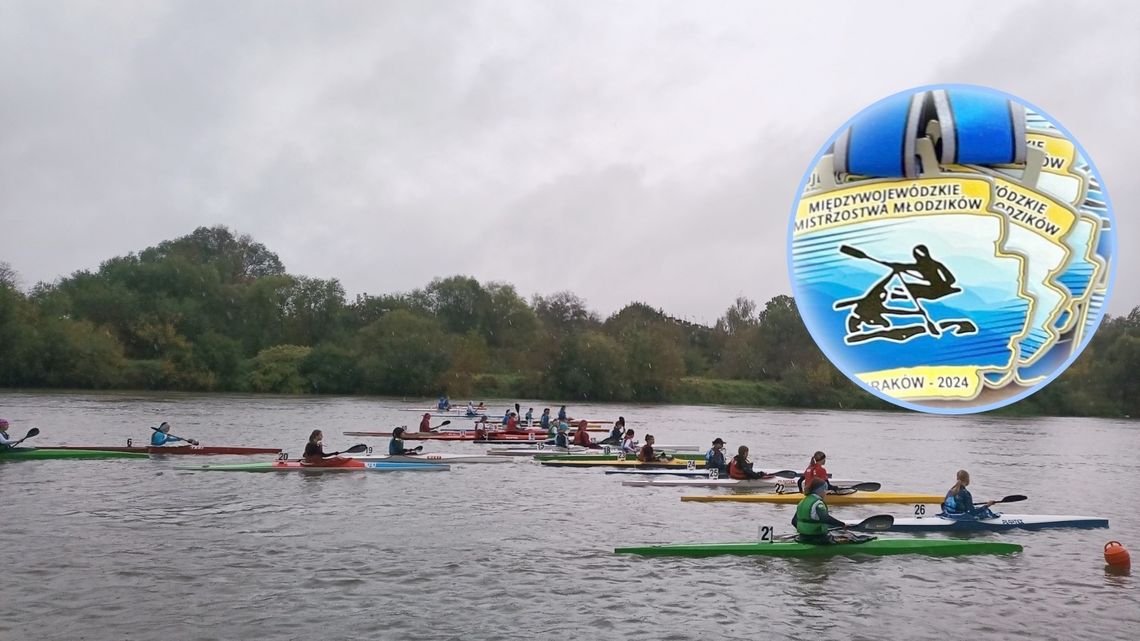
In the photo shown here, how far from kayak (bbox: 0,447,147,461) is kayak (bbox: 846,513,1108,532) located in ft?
56.2

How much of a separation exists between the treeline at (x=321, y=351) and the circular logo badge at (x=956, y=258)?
50.7 meters

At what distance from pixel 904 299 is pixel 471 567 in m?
7.67

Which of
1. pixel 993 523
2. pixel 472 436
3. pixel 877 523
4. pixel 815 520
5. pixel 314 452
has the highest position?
pixel 472 436

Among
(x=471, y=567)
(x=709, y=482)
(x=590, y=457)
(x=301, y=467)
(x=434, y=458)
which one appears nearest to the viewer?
(x=471, y=567)

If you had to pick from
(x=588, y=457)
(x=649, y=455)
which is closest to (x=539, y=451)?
(x=588, y=457)

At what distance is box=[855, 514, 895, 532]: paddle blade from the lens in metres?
13.5

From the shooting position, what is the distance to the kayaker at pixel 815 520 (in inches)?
504

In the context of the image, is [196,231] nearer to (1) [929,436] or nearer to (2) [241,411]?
(2) [241,411]

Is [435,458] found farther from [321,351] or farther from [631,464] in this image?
[321,351]

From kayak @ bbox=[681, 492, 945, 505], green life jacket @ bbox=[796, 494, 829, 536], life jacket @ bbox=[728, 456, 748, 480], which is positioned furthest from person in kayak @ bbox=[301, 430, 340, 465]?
green life jacket @ bbox=[796, 494, 829, 536]

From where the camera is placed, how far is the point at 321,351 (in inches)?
2751

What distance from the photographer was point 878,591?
1154 cm

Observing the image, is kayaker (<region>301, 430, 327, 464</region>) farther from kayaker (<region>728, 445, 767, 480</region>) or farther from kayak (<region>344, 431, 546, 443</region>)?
kayak (<region>344, 431, 546, 443</region>)

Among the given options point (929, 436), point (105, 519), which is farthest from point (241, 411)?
point (929, 436)
